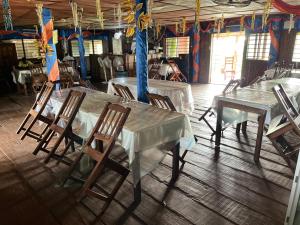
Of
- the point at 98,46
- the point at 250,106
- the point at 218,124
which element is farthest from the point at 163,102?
the point at 98,46

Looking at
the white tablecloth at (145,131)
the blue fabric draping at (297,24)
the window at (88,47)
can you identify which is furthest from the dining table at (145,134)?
the window at (88,47)

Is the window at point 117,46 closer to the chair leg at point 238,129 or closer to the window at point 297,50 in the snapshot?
the window at point 297,50

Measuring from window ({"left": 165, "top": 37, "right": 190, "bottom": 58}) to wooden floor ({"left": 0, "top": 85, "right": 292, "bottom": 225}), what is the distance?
656 cm

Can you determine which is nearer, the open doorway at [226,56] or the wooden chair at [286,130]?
the wooden chair at [286,130]

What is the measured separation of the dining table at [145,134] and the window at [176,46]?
683cm

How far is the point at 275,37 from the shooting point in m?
6.56

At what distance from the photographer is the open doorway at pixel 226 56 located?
825cm

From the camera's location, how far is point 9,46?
27.4 feet

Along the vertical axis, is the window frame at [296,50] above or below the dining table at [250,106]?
above

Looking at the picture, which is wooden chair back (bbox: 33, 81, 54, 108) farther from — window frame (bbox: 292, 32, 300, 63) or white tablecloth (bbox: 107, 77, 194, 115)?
window frame (bbox: 292, 32, 300, 63)

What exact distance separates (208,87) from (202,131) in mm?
4367

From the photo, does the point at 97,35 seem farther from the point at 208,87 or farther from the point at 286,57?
the point at 286,57

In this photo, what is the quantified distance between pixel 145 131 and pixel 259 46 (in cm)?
652

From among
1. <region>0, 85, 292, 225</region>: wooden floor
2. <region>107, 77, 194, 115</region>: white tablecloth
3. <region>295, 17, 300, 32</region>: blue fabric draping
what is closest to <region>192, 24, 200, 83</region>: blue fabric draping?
<region>295, 17, 300, 32</region>: blue fabric draping
